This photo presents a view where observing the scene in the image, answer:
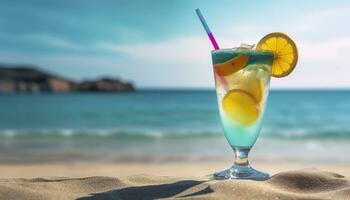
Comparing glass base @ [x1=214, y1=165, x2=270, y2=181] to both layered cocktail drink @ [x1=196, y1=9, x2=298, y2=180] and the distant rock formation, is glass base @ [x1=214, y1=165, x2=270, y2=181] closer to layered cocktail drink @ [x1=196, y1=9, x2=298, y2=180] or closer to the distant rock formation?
layered cocktail drink @ [x1=196, y1=9, x2=298, y2=180]

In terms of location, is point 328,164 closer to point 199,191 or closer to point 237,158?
point 237,158

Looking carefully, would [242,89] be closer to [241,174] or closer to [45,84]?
[241,174]

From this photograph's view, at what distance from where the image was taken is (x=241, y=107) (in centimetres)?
202

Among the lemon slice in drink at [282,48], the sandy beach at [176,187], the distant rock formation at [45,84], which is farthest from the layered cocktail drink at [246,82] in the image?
the distant rock formation at [45,84]

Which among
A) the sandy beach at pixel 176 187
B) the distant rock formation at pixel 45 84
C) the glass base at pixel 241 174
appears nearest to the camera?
the sandy beach at pixel 176 187

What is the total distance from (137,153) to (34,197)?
5.83 metres

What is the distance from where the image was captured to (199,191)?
1.64 meters

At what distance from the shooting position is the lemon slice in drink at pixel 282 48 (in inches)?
80.7

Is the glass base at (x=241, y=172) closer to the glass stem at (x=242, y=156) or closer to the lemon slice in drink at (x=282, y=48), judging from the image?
the glass stem at (x=242, y=156)

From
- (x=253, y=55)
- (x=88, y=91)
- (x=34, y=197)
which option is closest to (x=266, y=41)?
(x=253, y=55)

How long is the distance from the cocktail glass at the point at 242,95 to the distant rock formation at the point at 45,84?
5252cm

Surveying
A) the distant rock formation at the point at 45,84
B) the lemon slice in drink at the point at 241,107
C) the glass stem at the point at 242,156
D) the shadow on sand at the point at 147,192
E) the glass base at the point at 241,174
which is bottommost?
the shadow on sand at the point at 147,192

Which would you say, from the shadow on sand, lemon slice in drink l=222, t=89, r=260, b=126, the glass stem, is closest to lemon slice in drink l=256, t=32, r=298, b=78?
lemon slice in drink l=222, t=89, r=260, b=126

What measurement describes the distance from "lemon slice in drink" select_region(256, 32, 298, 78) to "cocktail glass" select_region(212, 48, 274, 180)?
0.14ft
